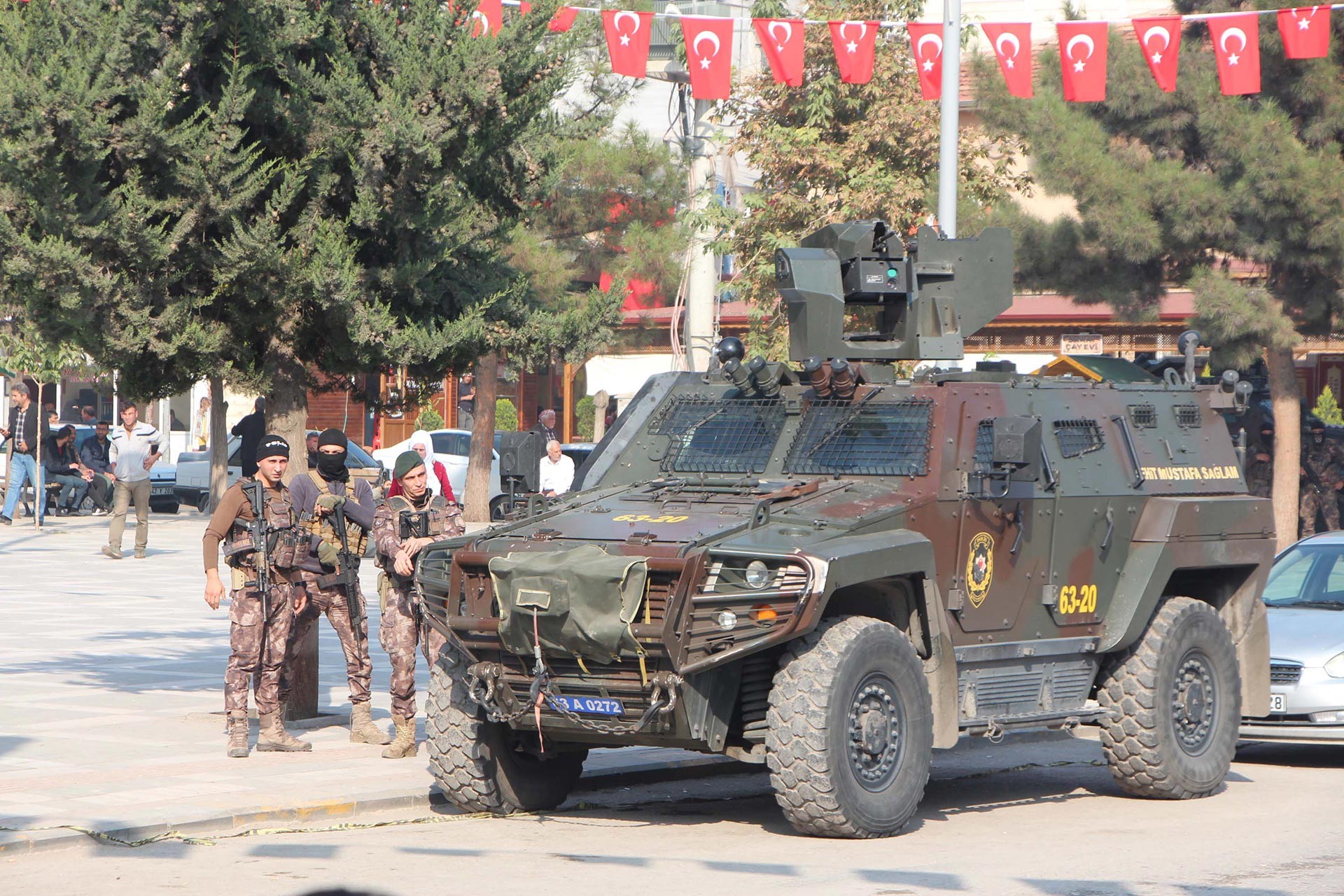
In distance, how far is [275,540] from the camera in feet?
35.3

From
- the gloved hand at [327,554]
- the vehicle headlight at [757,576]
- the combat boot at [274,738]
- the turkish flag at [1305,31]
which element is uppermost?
the turkish flag at [1305,31]

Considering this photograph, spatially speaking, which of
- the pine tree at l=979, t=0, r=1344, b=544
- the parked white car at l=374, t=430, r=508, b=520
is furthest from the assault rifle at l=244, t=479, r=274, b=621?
the parked white car at l=374, t=430, r=508, b=520

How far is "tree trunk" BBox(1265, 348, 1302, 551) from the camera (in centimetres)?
2252

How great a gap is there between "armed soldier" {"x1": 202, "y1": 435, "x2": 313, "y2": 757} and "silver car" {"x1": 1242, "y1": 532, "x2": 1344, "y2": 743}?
19.3ft

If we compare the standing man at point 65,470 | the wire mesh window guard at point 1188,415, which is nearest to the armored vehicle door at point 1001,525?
the wire mesh window guard at point 1188,415

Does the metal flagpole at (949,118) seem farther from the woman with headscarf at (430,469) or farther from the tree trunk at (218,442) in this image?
the tree trunk at (218,442)

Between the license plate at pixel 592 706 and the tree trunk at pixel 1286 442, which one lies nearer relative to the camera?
the license plate at pixel 592 706

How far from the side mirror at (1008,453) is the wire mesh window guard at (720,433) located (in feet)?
3.79

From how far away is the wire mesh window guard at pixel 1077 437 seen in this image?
10359 mm

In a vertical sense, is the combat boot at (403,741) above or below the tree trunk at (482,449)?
below

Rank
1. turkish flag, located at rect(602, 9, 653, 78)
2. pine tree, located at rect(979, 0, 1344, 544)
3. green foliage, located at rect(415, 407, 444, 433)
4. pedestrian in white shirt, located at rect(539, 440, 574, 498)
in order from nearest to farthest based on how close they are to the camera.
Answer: turkish flag, located at rect(602, 9, 653, 78) → pine tree, located at rect(979, 0, 1344, 544) → pedestrian in white shirt, located at rect(539, 440, 574, 498) → green foliage, located at rect(415, 407, 444, 433)

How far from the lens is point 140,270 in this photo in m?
10.7

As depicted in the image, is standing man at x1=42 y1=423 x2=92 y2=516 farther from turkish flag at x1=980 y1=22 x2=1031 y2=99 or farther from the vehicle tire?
the vehicle tire

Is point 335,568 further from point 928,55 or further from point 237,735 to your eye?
point 928,55
